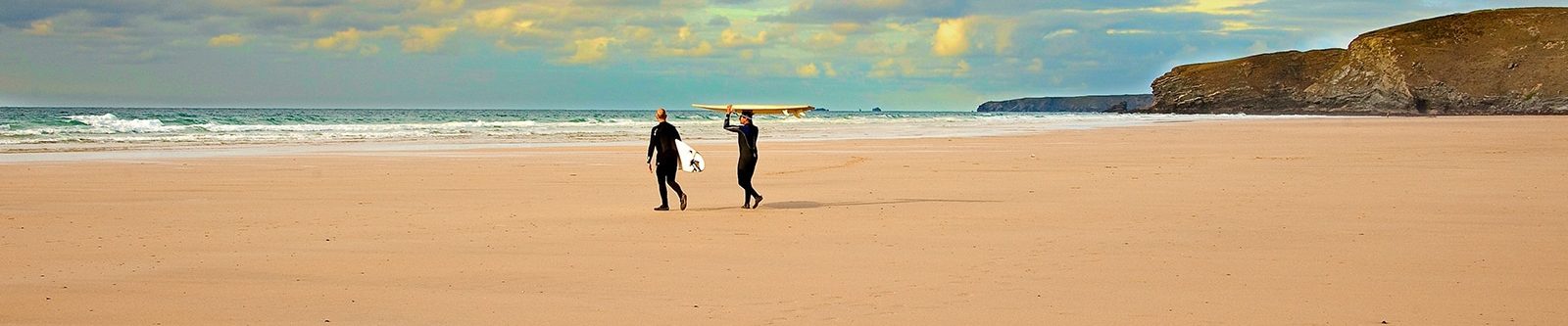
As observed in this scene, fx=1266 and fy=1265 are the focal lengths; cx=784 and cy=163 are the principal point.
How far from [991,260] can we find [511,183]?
8.76 meters

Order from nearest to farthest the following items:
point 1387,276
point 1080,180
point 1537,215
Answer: point 1387,276
point 1537,215
point 1080,180

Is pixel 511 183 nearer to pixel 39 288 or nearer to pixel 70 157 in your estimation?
pixel 39 288

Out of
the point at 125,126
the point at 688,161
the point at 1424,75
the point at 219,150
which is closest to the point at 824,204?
the point at 688,161

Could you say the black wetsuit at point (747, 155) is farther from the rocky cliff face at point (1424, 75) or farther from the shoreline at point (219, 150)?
the rocky cliff face at point (1424, 75)

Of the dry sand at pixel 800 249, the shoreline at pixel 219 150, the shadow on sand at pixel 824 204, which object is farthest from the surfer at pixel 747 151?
the shoreline at pixel 219 150

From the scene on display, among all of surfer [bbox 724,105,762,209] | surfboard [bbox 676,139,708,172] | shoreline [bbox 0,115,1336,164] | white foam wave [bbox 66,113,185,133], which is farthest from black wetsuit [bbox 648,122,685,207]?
white foam wave [bbox 66,113,185,133]

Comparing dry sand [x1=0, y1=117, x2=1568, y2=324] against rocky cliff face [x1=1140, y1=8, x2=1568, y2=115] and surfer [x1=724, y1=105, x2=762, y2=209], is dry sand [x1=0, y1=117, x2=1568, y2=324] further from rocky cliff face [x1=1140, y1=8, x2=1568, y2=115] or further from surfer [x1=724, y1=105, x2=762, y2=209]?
rocky cliff face [x1=1140, y1=8, x2=1568, y2=115]

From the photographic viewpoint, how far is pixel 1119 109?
167m

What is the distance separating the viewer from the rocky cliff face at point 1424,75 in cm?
9531

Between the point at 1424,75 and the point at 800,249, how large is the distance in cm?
10793

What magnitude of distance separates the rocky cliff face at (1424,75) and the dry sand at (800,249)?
8857 cm

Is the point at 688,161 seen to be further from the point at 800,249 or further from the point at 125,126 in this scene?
the point at 125,126

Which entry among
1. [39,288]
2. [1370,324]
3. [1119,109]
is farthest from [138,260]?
[1119,109]

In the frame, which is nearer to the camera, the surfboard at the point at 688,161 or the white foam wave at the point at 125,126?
the surfboard at the point at 688,161
